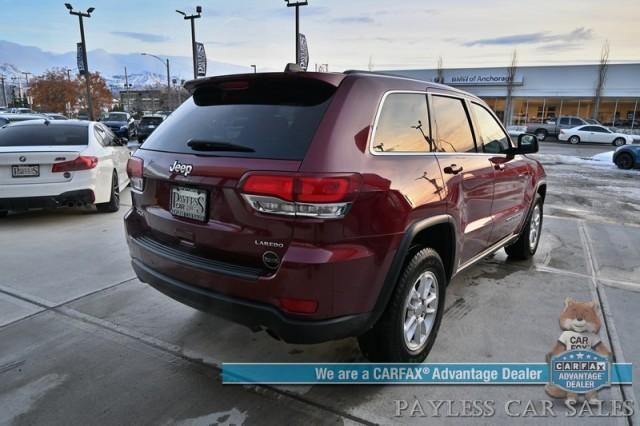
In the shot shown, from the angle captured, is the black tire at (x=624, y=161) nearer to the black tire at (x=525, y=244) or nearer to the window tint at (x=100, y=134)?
the black tire at (x=525, y=244)

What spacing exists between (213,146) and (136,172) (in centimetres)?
80

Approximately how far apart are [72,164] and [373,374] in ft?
17.7

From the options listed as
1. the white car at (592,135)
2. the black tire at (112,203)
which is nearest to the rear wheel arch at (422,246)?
the black tire at (112,203)

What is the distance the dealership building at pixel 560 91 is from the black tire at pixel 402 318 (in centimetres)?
4309

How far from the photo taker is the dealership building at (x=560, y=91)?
37906 mm

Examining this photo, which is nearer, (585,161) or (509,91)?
(585,161)

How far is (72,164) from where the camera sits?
20.9 ft

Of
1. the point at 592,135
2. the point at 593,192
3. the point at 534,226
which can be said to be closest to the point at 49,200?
the point at 534,226

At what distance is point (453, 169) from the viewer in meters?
3.17

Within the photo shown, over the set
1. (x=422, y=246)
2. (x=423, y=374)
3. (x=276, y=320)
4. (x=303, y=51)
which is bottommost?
(x=423, y=374)

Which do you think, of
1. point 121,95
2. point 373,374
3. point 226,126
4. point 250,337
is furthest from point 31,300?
point 121,95

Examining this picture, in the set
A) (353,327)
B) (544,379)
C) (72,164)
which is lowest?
(544,379)

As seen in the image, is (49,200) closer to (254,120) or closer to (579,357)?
(254,120)

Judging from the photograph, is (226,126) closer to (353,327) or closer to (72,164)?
(353,327)
